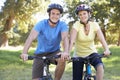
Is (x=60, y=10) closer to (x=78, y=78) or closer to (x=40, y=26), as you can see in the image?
(x=40, y=26)

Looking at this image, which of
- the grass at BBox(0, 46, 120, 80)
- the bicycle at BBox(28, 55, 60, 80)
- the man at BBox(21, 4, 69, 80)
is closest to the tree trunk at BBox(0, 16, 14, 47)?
the grass at BBox(0, 46, 120, 80)

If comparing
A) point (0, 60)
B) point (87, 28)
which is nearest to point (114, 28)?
point (0, 60)

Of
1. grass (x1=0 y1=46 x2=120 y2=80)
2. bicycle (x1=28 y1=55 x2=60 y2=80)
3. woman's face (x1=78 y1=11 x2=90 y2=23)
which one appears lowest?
grass (x1=0 y1=46 x2=120 y2=80)

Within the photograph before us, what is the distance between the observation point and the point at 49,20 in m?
5.51

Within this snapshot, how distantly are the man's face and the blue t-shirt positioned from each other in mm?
130

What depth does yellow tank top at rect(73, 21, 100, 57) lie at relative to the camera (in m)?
5.50

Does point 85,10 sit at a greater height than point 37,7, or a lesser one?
lesser

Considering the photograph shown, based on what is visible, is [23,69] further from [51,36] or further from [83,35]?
[83,35]

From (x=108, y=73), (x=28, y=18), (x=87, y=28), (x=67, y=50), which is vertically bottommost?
(x=108, y=73)

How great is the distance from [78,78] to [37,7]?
87.2 feet

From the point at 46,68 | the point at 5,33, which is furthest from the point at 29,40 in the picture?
the point at 5,33

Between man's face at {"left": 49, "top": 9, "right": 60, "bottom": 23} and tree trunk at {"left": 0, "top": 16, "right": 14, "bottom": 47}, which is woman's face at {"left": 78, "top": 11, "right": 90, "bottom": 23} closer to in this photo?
man's face at {"left": 49, "top": 9, "right": 60, "bottom": 23}

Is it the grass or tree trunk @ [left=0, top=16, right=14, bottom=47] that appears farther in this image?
tree trunk @ [left=0, top=16, right=14, bottom=47]

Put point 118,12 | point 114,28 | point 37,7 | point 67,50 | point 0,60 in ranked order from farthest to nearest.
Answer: point 114,28, point 118,12, point 37,7, point 0,60, point 67,50
